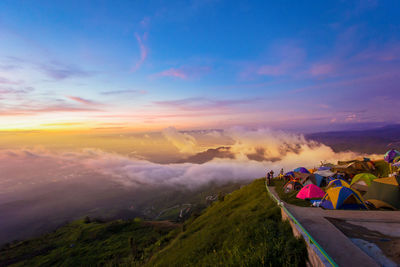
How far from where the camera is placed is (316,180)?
3134 centimetres

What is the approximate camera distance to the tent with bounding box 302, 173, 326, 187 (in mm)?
30827

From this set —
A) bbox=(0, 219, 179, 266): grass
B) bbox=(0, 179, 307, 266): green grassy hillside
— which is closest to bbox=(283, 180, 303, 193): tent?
bbox=(0, 179, 307, 266): green grassy hillside

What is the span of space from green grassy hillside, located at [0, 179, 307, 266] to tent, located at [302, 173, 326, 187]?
7.82 metres

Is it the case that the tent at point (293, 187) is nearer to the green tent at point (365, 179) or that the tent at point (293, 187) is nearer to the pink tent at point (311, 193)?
the pink tent at point (311, 193)

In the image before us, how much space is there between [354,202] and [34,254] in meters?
126

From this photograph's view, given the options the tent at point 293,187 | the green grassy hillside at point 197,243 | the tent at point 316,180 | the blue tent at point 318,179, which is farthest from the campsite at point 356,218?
the blue tent at point 318,179

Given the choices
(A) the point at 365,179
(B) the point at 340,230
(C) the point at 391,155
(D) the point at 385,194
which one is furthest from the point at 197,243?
(C) the point at 391,155

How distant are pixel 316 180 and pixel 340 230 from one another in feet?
76.1

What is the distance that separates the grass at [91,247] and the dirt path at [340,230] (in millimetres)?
53545

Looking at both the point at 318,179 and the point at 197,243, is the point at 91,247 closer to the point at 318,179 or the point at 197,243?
the point at 197,243

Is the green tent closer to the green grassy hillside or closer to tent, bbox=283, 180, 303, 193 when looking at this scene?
tent, bbox=283, 180, 303, 193

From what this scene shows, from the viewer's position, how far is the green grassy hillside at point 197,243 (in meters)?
10.6

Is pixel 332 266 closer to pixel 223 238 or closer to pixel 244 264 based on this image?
pixel 244 264

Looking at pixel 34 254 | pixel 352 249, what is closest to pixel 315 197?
pixel 352 249
